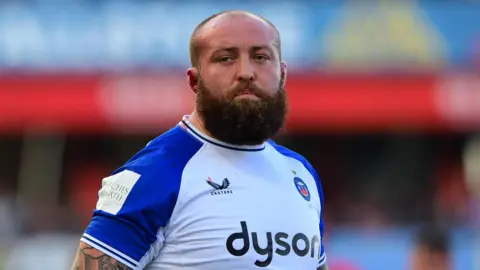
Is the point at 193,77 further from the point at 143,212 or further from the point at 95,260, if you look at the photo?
the point at 95,260

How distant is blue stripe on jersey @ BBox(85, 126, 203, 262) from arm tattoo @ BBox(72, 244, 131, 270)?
4 cm

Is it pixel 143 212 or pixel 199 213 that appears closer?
pixel 143 212

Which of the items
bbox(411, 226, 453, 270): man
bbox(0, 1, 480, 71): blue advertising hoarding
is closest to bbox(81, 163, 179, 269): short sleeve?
bbox(411, 226, 453, 270): man

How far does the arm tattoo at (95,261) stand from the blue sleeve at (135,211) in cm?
2

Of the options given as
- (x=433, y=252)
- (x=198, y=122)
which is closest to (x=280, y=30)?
(x=433, y=252)

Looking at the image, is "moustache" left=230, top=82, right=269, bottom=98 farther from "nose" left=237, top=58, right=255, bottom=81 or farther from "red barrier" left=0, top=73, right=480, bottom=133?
"red barrier" left=0, top=73, right=480, bottom=133

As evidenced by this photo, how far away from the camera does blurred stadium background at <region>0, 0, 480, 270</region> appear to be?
1644 centimetres

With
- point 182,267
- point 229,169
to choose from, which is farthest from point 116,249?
point 229,169

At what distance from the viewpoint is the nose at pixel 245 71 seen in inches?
145

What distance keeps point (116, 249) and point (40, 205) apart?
13563 mm

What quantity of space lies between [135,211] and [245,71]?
1.91 feet

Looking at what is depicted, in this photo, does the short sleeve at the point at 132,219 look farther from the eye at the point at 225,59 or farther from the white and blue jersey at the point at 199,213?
the eye at the point at 225,59

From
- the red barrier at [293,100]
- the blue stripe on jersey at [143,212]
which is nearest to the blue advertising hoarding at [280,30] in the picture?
the red barrier at [293,100]

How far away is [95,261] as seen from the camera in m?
3.62
